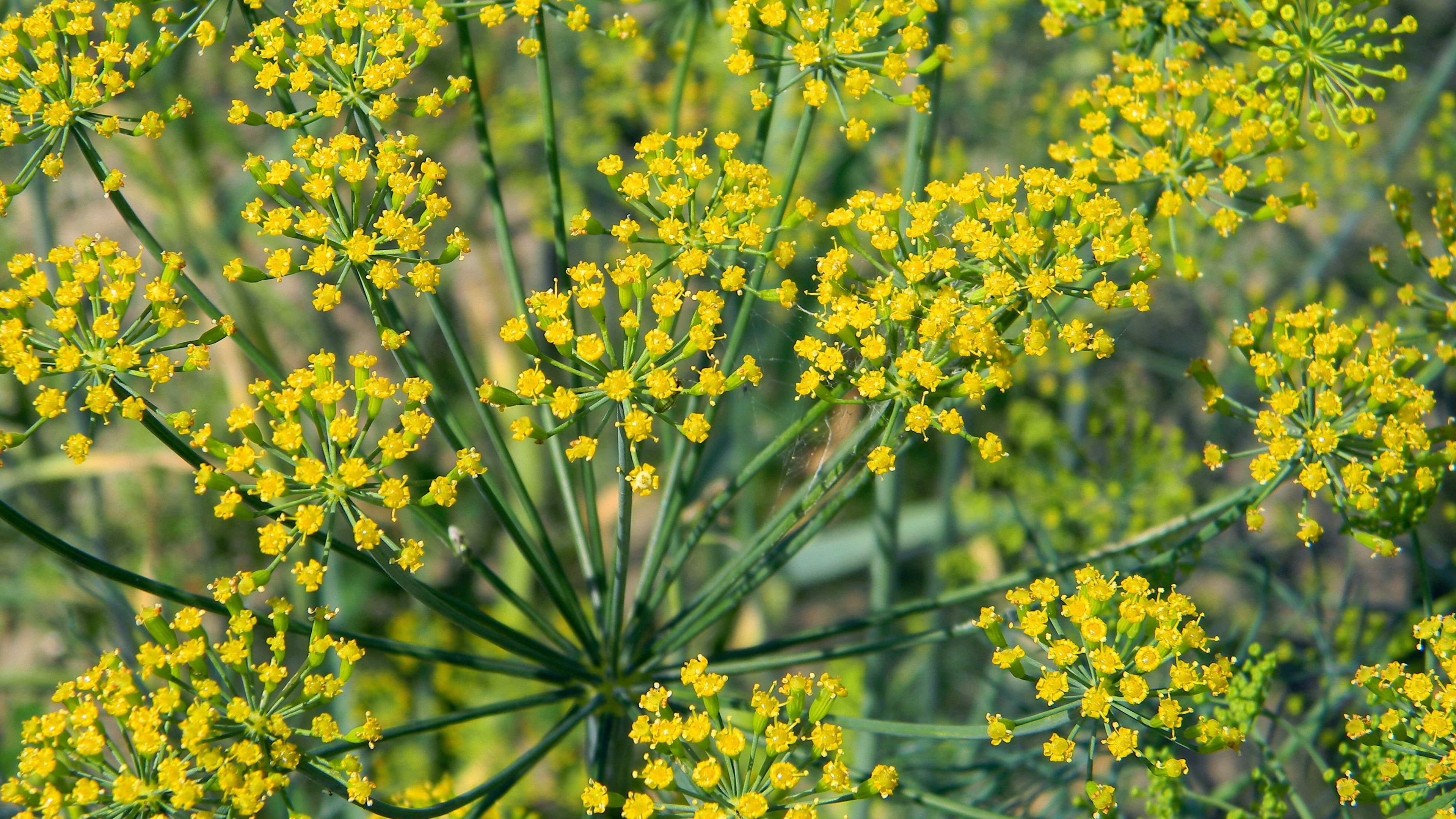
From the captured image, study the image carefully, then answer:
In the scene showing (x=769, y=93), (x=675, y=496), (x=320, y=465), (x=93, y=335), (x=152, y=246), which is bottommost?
(x=320, y=465)

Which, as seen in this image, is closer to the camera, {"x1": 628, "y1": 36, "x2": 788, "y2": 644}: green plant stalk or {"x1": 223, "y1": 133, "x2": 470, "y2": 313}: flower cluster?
{"x1": 223, "y1": 133, "x2": 470, "y2": 313}: flower cluster

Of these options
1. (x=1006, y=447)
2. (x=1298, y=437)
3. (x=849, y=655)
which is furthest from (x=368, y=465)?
(x=1006, y=447)

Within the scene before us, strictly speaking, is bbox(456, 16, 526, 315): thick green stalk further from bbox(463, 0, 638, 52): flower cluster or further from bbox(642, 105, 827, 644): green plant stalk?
bbox(642, 105, 827, 644): green plant stalk

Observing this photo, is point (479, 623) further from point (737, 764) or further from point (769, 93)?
point (769, 93)

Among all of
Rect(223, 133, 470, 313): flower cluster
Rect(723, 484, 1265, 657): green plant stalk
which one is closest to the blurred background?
Rect(723, 484, 1265, 657): green plant stalk

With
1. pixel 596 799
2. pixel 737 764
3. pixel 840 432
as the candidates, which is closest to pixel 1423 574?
pixel 840 432

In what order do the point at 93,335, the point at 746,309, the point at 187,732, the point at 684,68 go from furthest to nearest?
1. the point at 684,68
2. the point at 746,309
3. the point at 93,335
4. the point at 187,732
